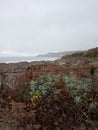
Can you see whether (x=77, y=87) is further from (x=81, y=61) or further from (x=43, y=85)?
(x=81, y=61)

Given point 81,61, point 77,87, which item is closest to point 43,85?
point 77,87

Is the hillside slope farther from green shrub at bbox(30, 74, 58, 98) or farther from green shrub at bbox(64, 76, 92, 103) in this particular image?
green shrub at bbox(30, 74, 58, 98)

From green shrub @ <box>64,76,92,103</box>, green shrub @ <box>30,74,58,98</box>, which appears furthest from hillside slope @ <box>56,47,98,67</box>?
green shrub @ <box>30,74,58,98</box>

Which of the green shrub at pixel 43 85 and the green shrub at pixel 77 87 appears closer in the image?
the green shrub at pixel 77 87

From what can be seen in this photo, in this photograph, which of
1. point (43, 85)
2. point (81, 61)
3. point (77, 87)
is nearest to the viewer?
point (77, 87)

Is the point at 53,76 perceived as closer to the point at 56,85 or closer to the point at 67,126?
the point at 56,85

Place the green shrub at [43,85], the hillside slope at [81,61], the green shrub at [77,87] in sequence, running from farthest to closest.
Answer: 1. the hillside slope at [81,61]
2. the green shrub at [43,85]
3. the green shrub at [77,87]

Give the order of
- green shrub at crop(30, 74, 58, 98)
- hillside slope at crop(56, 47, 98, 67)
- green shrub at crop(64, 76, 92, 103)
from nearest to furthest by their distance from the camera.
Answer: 1. green shrub at crop(64, 76, 92, 103)
2. green shrub at crop(30, 74, 58, 98)
3. hillside slope at crop(56, 47, 98, 67)

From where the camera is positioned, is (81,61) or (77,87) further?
(81,61)

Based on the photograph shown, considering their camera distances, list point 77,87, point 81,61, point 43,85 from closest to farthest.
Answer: point 77,87, point 43,85, point 81,61

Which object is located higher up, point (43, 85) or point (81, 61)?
point (81, 61)

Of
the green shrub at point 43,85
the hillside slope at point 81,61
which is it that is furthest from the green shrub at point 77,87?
the hillside slope at point 81,61

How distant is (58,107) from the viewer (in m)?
8.19

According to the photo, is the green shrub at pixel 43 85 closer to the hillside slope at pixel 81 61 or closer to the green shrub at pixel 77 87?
the green shrub at pixel 77 87
